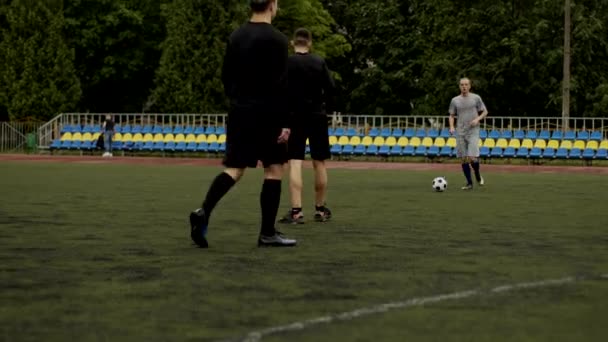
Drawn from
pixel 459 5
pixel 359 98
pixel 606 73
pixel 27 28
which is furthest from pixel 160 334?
pixel 359 98

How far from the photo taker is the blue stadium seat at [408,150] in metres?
35.3

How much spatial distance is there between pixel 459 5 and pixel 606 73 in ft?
27.7

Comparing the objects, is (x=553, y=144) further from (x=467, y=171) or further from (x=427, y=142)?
(x=467, y=171)

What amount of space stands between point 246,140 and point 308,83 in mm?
3058

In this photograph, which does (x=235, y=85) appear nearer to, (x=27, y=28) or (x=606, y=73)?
(x=27, y=28)

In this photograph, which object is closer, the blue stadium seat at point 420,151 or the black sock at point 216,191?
the black sock at point 216,191

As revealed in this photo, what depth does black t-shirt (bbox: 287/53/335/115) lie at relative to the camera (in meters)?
12.1

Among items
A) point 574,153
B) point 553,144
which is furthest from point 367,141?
point 574,153

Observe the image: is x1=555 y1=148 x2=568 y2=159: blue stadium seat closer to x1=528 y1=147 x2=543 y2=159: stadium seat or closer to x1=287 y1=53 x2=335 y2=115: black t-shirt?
x1=528 y1=147 x2=543 y2=159: stadium seat

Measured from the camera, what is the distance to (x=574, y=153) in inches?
1315

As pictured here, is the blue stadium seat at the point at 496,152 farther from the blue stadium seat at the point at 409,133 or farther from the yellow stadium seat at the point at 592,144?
the blue stadium seat at the point at 409,133

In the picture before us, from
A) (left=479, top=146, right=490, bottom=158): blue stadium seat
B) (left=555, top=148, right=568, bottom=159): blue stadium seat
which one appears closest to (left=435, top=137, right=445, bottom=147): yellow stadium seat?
(left=479, top=146, right=490, bottom=158): blue stadium seat

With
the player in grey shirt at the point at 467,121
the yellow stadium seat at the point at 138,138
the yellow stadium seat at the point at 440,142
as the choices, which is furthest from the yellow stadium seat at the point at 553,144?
the player in grey shirt at the point at 467,121

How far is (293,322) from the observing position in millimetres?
5789
